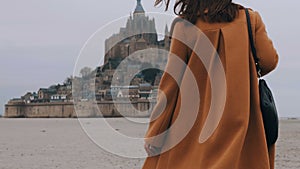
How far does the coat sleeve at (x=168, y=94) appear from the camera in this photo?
264cm

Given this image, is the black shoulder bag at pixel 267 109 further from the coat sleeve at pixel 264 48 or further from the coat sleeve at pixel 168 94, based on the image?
the coat sleeve at pixel 168 94

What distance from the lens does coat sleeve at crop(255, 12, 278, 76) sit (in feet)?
8.53

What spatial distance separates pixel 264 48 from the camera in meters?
2.60

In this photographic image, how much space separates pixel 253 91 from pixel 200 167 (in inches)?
17.7

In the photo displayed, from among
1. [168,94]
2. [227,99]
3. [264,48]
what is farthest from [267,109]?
[168,94]

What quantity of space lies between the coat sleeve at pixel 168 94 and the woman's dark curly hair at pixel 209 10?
0.08 metres

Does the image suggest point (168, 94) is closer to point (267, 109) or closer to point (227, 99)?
point (227, 99)

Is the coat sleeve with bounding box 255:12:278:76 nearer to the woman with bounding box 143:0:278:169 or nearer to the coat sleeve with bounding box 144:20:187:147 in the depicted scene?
the woman with bounding box 143:0:278:169

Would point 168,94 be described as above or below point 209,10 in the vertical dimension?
below

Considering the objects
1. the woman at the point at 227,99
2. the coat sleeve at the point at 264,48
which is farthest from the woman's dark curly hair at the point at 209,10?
the coat sleeve at the point at 264,48

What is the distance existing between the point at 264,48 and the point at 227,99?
338 mm

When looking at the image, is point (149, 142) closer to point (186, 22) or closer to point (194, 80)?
point (194, 80)

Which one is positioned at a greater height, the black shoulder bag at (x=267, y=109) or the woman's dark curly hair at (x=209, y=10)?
the woman's dark curly hair at (x=209, y=10)

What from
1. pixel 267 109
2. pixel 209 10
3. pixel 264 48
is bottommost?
pixel 267 109
